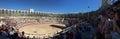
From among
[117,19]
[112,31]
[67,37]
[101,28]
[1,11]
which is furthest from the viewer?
[1,11]

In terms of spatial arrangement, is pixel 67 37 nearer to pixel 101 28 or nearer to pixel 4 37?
Result: pixel 4 37

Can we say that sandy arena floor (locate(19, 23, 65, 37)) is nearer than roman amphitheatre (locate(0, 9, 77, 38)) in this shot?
Yes

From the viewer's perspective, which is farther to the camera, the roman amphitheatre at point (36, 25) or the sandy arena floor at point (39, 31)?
the roman amphitheatre at point (36, 25)

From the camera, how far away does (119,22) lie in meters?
8.93

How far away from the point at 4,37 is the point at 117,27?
941 centimetres

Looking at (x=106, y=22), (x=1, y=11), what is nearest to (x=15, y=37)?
(x=106, y=22)

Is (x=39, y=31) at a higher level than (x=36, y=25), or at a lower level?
→ lower

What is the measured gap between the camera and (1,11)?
79438 mm

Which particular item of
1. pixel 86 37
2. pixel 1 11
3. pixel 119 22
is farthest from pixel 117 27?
pixel 1 11

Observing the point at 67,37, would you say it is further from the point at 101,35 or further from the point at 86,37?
the point at 101,35

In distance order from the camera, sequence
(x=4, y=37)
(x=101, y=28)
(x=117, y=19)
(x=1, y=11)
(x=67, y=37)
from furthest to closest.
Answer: (x=1, y=11) → (x=4, y=37) → (x=67, y=37) → (x=101, y=28) → (x=117, y=19)

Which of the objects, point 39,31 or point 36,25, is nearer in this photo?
point 39,31

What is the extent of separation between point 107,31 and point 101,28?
2.74ft

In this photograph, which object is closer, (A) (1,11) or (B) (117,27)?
(B) (117,27)
